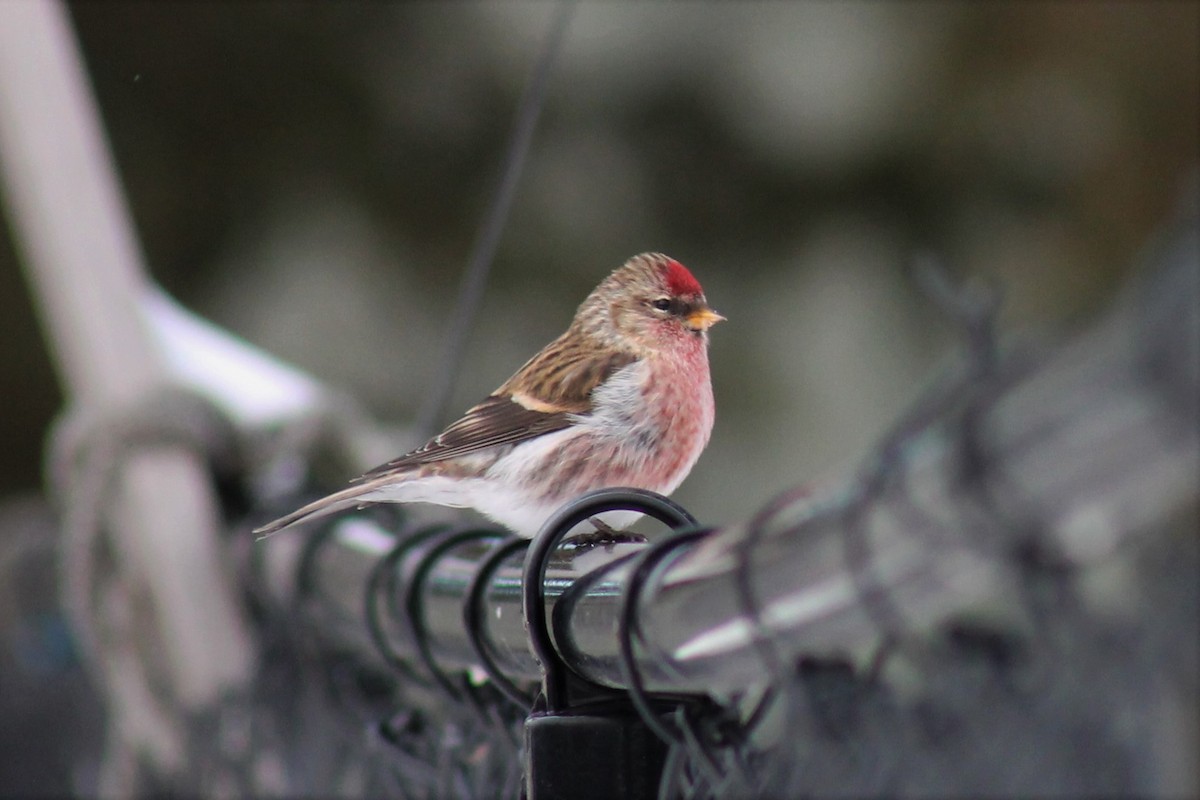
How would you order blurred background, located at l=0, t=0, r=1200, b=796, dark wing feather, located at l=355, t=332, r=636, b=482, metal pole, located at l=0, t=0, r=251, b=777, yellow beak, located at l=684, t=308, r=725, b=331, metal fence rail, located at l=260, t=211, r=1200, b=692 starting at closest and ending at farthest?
metal fence rail, located at l=260, t=211, r=1200, b=692
yellow beak, located at l=684, t=308, r=725, b=331
dark wing feather, located at l=355, t=332, r=636, b=482
metal pole, located at l=0, t=0, r=251, b=777
blurred background, located at l=0, t=0, r=1200, b=796

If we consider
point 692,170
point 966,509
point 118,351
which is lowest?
point 118,351

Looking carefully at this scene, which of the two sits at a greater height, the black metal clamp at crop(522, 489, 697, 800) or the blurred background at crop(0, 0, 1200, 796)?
the blurred background at crop(0, 0, 1200, 796)

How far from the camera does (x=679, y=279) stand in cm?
84

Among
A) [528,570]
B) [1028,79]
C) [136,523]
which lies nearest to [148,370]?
[136,523]

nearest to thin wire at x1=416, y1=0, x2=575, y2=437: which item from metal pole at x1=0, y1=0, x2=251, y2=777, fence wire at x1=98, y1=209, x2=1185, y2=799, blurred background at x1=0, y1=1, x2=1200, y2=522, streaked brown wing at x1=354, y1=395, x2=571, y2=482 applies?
streaked brown wing at x1=354, y1=395, x2=571, y2=482

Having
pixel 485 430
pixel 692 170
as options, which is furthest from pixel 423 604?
pixel 692 170

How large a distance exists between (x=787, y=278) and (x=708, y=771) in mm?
2489

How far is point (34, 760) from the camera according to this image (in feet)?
8.77

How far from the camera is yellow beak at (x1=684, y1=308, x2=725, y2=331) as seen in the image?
836mm

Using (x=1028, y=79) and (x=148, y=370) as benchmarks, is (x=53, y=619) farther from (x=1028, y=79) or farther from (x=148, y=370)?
(x=1028, y=79)

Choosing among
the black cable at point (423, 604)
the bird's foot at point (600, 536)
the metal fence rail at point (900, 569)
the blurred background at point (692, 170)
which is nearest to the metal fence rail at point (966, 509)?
the metal fence rail at point (900, 569)

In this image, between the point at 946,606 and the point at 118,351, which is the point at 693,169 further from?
the point at 946,606

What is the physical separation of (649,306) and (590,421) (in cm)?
13

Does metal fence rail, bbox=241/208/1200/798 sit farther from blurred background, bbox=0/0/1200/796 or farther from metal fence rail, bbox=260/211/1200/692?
blurred background, bbox=0/0/1200/796
